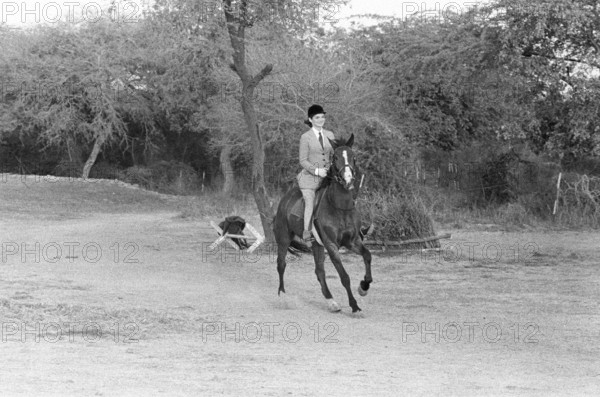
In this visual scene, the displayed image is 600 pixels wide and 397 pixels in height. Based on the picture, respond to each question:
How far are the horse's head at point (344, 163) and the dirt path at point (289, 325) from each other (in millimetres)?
1806

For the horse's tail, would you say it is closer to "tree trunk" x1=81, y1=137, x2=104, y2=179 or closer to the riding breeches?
the riding breeches

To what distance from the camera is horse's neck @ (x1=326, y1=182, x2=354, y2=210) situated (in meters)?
12.9

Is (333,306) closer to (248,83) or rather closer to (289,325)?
(289,325)

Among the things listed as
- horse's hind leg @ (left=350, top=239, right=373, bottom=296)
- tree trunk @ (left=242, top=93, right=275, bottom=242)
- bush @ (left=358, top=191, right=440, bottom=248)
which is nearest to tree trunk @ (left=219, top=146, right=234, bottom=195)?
tree trunk @ (left=242, top=93, right=275, bottom=242)

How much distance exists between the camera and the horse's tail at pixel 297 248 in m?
18.8

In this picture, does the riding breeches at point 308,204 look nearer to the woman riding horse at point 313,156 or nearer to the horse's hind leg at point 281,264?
the woman riding horse at point 313,156

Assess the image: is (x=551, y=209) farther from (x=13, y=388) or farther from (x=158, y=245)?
(x=13, y=388)

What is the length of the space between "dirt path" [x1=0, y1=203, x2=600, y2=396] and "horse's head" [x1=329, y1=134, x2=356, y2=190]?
181 cm

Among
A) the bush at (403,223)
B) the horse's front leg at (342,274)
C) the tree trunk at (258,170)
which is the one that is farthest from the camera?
the tree trunk at (258,170)

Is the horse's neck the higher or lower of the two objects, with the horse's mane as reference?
lower

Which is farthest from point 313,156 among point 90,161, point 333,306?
point 90,161

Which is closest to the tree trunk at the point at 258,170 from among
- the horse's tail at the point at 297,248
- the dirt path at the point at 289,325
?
the horse's tail at the point at 297,248

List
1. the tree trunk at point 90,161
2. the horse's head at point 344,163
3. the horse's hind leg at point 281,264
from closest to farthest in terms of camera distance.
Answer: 1. the horse's head at point 344,163
2. the horse's hind leg at point 281,264
3. the tree trunk at point 90,161

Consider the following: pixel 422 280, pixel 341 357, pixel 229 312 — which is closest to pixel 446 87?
pixel 422 280
